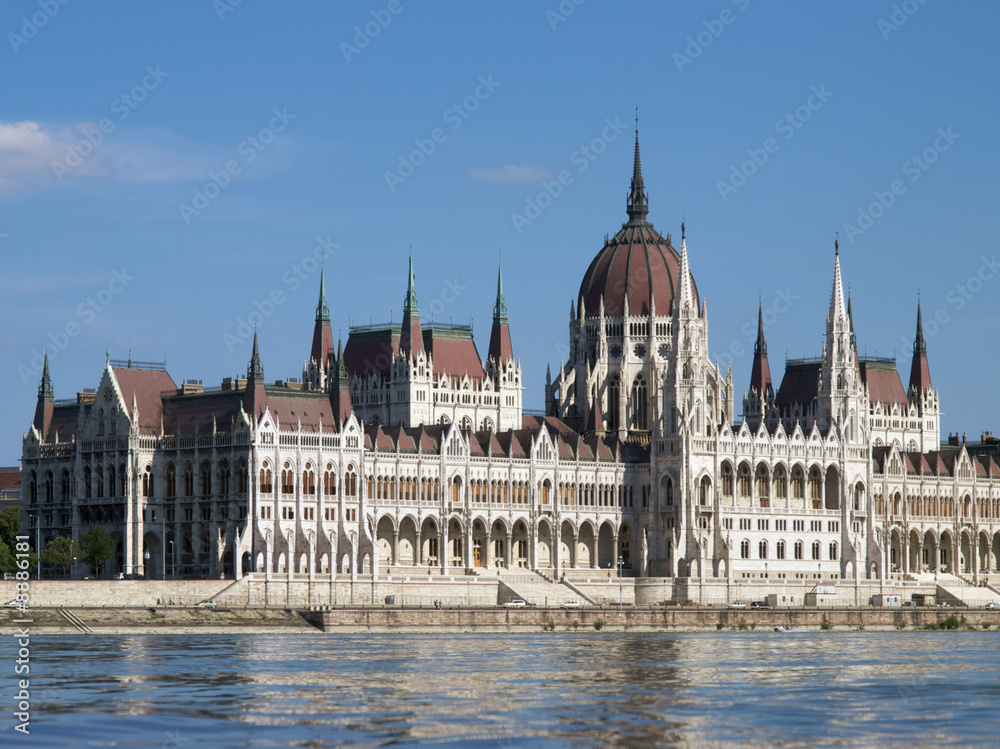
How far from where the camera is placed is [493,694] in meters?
86.7

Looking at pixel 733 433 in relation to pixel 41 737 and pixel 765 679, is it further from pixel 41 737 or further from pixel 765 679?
pixel 41 737

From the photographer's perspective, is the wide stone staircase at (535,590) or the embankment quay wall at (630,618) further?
the wide stone staircase at (535,590)

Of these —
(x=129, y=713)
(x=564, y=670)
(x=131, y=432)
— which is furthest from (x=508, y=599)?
(x=129, y=713)

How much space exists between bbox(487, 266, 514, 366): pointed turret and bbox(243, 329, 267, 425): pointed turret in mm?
38657

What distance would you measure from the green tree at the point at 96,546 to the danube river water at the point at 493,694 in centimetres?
2929

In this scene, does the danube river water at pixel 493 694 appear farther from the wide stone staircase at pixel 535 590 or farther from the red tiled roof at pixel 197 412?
the red tiled roof at pixel 197 412

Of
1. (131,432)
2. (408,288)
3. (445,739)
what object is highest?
(408,288)

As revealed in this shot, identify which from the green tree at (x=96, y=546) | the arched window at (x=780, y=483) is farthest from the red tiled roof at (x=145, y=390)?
the arched window at (x=780, y=483)

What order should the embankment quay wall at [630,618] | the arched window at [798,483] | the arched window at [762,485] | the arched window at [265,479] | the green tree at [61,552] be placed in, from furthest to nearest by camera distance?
the arched window at [798,483], the arched window at [762,485], the arched window at [265,479], the green tree at [61,552], the embankment quay wall at [630,618]

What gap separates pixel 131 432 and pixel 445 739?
9030 centimetres

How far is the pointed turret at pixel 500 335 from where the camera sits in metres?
194

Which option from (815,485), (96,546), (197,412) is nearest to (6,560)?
(96,546)

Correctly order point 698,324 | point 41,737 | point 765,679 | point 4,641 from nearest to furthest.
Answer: point 41,737 < point 765,679 < point 4,641 < point 698,324

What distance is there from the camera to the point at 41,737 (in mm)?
72125
